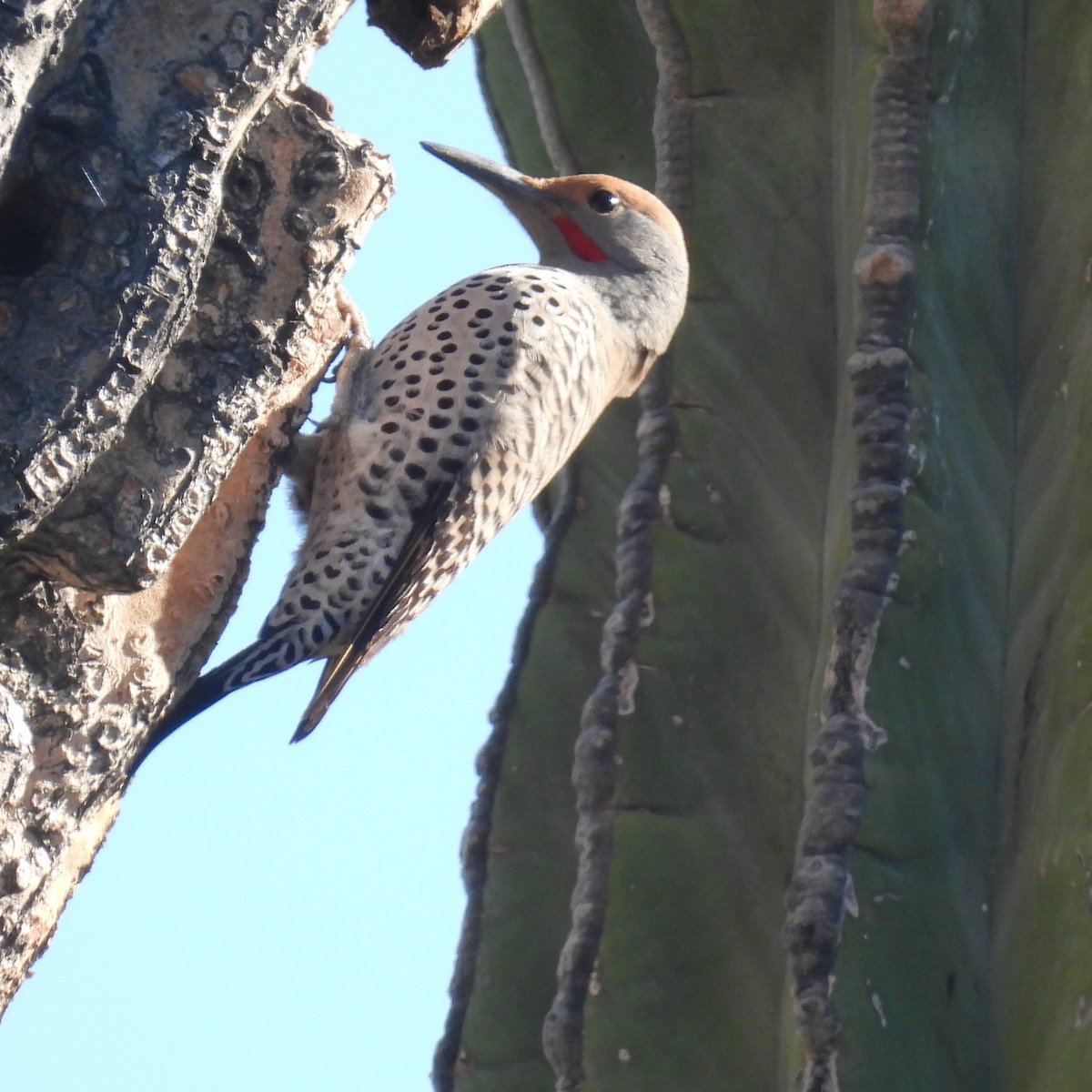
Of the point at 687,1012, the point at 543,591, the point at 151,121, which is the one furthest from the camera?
the point at 543,591

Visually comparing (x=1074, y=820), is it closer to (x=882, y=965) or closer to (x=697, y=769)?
(x=882, y=965)

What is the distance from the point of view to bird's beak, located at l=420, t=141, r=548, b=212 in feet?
10.0

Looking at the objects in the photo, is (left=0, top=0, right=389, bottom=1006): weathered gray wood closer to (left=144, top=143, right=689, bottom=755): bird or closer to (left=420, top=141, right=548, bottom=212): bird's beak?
(left=144, top=143, right=689, bottom=755): bird

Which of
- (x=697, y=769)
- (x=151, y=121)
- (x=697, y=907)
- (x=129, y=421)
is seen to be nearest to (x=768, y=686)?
(x=697, y=769)

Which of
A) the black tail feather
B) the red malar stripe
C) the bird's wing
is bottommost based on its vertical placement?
the black tail feather

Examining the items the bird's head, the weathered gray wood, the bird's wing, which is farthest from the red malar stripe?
the weathered gray wood

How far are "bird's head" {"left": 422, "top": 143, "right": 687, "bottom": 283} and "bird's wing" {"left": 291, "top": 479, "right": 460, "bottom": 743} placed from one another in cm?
57

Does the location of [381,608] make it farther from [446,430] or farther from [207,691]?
[207,691]

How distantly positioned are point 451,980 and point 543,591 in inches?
22.6

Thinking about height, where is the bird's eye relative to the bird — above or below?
above

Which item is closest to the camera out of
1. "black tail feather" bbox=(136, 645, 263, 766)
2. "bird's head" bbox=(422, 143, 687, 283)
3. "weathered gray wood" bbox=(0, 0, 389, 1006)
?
"weathered gray wood" bbox=(0, 0, 389, 1006)

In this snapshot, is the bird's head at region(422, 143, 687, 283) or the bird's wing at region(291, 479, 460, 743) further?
the bird's head at region(422, 143, 687, 283)

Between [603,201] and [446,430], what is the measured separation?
57 centimetres

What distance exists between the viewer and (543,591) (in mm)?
2551
